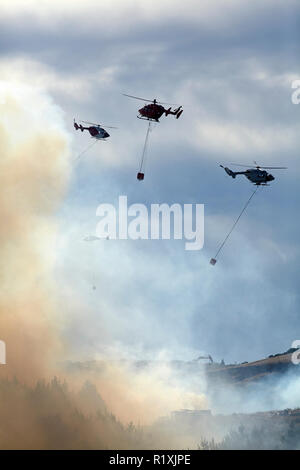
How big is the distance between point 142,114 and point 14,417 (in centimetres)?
5270

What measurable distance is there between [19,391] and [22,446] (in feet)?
42.3

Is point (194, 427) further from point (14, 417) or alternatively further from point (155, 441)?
point (14, 417)

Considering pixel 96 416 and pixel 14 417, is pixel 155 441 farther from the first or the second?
pixel 14 417

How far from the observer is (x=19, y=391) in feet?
557
